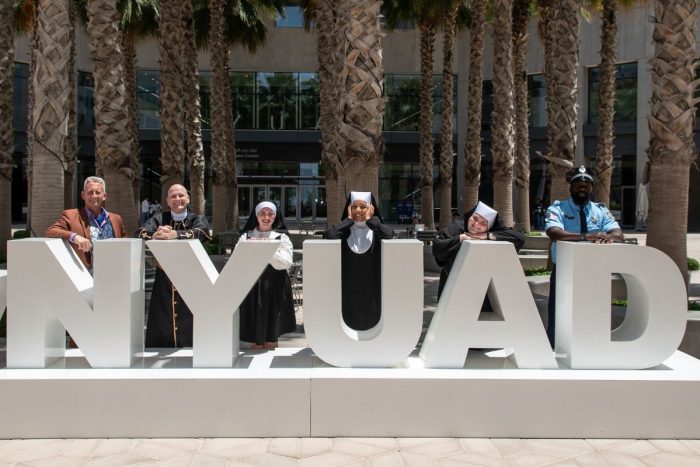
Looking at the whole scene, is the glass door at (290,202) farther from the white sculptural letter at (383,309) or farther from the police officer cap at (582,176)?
the white sculptural letter at (383,309)

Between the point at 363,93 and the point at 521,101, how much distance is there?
13521 mm

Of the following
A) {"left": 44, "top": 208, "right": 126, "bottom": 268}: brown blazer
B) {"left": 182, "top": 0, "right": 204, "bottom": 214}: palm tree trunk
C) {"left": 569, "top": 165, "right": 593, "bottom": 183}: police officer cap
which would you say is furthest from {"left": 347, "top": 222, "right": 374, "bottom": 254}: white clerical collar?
{"left": 182, "top": 0, "right": 204, "bottom": 214}: palm tree trunk

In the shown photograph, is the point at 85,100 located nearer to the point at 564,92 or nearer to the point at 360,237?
the point at 564,92

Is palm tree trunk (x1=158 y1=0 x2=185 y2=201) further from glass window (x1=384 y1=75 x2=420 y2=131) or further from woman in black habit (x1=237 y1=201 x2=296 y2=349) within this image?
glass window (x1=384 y1=75 x2=420 y2=131)

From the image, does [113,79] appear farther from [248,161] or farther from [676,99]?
[248,161]

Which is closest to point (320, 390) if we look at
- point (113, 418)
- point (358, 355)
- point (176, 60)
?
point (358, 355)

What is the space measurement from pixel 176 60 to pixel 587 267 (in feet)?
37.9

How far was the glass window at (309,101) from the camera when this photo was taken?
3612cm

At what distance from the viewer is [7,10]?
14.5m

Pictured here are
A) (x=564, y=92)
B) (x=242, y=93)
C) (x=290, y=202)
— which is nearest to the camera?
(x=564, y=92)

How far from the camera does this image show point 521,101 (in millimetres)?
20281

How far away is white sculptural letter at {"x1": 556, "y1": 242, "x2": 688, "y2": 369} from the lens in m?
4.64

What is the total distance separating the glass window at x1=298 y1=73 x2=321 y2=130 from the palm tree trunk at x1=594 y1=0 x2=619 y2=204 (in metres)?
20.3

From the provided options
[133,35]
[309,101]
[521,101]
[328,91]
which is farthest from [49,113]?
[309,101]
